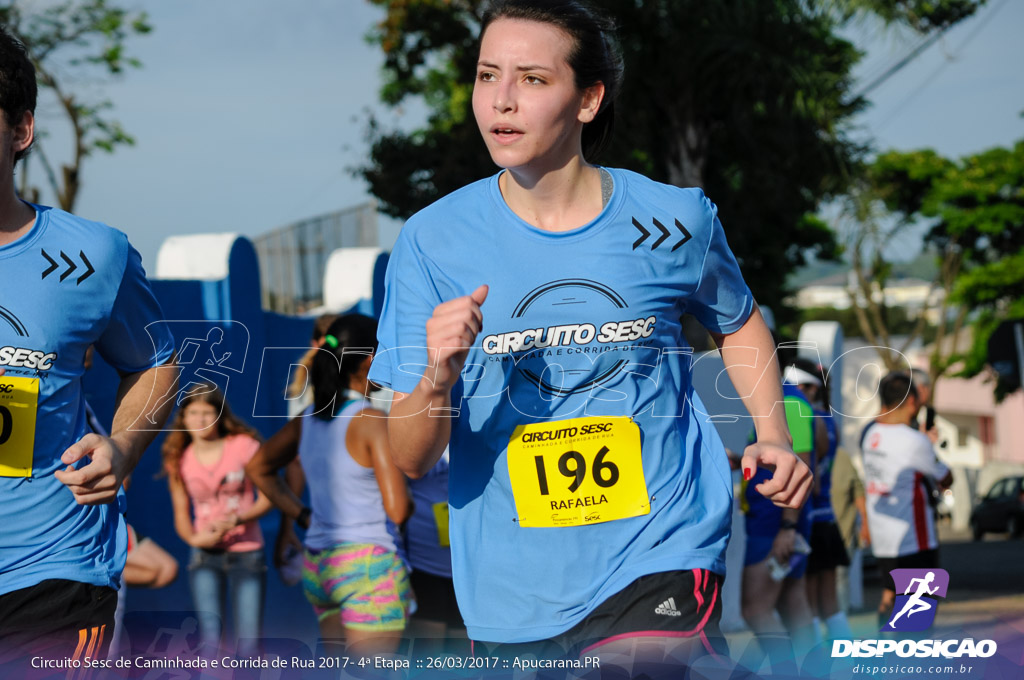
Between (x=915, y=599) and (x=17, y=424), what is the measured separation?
2.70m

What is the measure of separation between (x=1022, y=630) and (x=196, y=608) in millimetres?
3825

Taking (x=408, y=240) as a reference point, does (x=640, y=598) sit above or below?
below

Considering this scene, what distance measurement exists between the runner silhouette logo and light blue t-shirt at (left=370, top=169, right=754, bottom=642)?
1.14 metres

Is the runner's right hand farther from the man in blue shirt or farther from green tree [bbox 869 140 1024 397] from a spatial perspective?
green tree [bbox 869 140 1024 397]

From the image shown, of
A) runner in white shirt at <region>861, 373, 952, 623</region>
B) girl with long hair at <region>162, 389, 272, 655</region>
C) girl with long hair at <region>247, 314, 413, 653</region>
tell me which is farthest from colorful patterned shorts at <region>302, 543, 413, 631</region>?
runner in white shirt at <region>861, 373, 952, 623</region>

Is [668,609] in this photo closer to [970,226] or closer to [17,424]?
[17,424]

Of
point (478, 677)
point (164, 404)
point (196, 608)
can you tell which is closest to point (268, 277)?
point (196, 608)

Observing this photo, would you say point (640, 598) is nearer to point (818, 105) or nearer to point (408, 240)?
point (408, 240)

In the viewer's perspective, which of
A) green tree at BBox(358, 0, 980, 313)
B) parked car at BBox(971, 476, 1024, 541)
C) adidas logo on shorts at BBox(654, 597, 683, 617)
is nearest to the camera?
adidas logo on shorts at BBox(654, 597, 683, 617)

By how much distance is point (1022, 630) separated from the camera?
3.84 metres

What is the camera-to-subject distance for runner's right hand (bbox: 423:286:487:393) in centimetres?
219

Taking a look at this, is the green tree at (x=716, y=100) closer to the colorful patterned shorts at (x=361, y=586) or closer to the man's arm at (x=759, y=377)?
the colorful patterned shorts at (x=361, y=586)

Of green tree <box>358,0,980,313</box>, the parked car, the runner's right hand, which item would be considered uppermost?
green tree <box>358,0,980,313</box>

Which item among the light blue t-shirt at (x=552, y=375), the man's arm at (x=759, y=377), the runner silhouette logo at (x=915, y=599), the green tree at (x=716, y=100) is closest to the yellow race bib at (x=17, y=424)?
the light blue t-shirt at (x=552, y=375)
